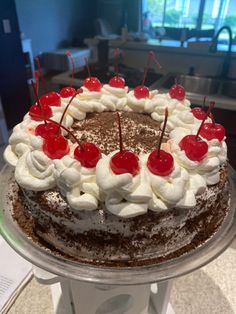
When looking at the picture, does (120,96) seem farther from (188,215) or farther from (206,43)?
(206,43)

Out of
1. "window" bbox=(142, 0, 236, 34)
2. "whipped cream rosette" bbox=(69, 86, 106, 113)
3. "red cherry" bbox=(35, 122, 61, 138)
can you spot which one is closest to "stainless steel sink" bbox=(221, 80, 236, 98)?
"whipped cream rosette" bbox=(69, 86, 106, 113)

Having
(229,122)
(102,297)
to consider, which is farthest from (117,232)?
(229,122)

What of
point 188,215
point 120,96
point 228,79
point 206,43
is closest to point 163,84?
point 228,79

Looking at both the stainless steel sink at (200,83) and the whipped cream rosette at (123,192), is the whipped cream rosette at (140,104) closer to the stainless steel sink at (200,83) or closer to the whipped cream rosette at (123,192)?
the whipped cream rosette at (123,192)

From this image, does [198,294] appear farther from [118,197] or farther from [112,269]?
[118,197]

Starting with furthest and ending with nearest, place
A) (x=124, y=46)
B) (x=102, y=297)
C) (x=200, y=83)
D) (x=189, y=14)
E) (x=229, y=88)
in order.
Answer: (x=189, y=14) < (x=124, y=46) < (x=200, y=83) < (x=229, y=88) < (x=102, y=297)

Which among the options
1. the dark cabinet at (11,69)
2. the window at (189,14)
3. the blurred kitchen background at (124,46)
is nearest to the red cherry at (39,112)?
the blurred kitchen background at (124,46)

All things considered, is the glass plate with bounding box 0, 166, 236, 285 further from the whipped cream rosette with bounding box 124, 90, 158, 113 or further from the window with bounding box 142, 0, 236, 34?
the window with bounding box 142, 0, 236, 34
